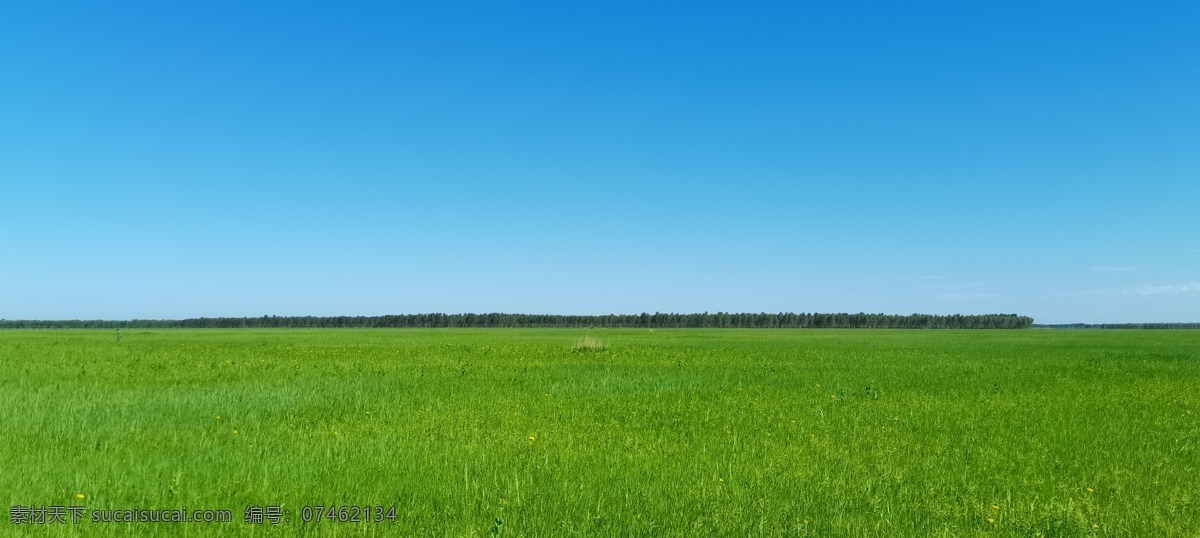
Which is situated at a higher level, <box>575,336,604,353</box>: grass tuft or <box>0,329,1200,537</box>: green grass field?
<box>575,336,604,353</box>: grass tuft

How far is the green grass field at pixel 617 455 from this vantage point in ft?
24.3

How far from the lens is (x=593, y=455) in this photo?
406 inches

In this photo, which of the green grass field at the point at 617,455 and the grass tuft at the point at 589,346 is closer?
the green grass field at the point at 617,455

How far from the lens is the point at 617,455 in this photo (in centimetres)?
1032

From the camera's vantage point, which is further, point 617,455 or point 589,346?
point 589,346

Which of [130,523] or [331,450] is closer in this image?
[130,523]

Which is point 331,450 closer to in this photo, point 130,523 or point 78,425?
point 130,523

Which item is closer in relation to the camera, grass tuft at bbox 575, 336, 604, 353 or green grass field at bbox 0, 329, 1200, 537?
green grass field at bbox 0, 329, 1200, 537

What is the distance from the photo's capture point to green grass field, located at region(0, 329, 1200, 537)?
24.3 ft

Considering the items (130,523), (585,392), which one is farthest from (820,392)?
(130,523)

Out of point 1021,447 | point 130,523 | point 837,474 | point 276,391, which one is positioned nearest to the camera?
point 130,523

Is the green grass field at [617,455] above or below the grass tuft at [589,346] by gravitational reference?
below

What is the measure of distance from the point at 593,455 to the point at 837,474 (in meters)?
3.50

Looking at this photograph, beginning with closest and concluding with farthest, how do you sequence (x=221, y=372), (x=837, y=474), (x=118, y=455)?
(x=837, y=474) < (x=118, y=455) < (x=221, y=372)
